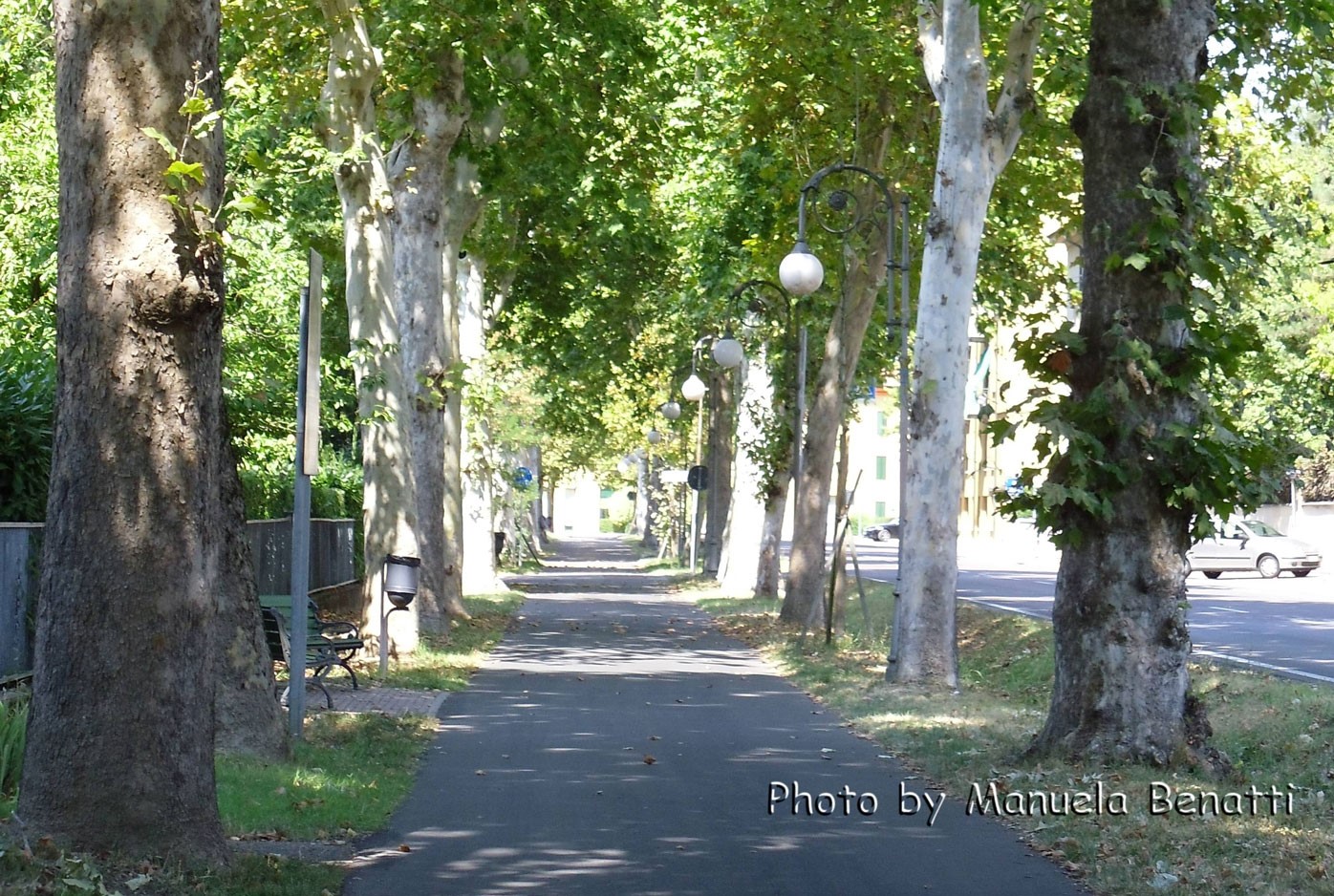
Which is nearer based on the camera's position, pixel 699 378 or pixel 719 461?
pixel 699 378

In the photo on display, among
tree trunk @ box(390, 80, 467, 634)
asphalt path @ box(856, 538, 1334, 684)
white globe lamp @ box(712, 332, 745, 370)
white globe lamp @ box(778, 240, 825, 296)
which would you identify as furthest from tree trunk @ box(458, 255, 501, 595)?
white globe lamp @ box(778, 240, 825, 296)

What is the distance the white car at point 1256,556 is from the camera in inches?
1839

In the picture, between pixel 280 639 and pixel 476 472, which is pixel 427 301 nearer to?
pixel 280 639

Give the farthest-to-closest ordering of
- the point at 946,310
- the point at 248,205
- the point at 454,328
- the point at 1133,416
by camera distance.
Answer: the point at 454,328 < the point at 946,310 < the point at 1133,416 < the point at 248,205

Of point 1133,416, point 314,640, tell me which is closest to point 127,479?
point 1133,416

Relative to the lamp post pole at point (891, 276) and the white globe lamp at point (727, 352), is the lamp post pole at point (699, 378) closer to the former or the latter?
the white globe lamp at point (727, 352)

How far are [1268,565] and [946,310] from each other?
31444mm

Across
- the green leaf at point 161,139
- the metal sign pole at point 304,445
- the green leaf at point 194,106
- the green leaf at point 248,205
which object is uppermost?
the green leaf at point 194,106

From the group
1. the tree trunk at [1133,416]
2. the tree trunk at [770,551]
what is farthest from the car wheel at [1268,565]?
the tree trunk at [1133,416]

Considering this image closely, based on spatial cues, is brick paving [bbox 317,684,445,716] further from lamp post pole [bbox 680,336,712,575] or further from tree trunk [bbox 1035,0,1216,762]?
lamp post pole [bbox 680,336,712,575]

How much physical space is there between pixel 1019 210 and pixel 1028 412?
50.6 feet

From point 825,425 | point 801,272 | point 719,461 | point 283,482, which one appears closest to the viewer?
point 801,272

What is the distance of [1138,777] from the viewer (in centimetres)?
1088

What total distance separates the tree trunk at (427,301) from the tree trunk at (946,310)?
6.64 metres
